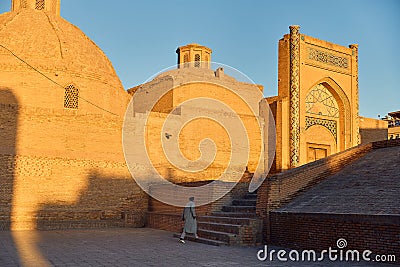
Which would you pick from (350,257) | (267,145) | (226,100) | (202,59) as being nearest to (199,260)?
(350,257)

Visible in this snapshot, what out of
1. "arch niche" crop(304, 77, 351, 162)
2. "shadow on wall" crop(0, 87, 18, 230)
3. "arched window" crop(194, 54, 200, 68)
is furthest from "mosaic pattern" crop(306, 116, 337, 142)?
"arched window" crop(194, 54, 200, 68)

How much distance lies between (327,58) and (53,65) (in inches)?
411

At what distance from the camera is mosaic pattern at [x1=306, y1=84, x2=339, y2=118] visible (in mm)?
17672

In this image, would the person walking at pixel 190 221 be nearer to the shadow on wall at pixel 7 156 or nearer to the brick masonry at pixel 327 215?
the brick masonry at pixel 327 215

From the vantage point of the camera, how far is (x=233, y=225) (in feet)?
33.6

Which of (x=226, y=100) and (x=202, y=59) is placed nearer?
Result: (x=226, y=100)

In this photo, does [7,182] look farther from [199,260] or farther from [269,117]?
[269,117]

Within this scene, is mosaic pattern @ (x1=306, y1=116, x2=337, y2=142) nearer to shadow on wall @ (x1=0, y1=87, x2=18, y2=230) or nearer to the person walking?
the person walking

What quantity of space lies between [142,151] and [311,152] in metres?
6.49

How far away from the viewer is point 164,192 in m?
15.2

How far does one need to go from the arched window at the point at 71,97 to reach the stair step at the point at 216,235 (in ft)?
28.0

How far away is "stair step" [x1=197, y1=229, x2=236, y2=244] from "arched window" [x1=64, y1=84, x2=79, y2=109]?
852 centimetres

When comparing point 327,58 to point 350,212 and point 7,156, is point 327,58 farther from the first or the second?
point 7,156

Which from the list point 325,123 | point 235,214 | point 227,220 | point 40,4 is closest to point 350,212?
point 227,220
